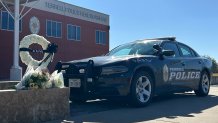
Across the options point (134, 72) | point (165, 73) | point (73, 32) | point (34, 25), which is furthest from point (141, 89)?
point (73, 32)

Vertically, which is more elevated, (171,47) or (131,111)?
(171,47)

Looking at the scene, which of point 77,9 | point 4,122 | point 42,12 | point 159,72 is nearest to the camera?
point 4,122

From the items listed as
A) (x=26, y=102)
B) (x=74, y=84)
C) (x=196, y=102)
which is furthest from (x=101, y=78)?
(x=196, y=102)

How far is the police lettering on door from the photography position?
8.31 meters

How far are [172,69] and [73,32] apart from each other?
2546 centimetres

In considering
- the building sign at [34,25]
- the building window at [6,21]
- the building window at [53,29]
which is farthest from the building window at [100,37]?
the building window at [6,21]

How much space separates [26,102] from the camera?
5.45 metres

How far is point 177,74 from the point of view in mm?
8797

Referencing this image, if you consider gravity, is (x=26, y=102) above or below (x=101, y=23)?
below

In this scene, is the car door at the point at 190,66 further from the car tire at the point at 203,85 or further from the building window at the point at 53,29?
the building window at the point at 53,29

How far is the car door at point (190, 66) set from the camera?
30.3 feet

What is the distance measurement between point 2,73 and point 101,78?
20.4 metres

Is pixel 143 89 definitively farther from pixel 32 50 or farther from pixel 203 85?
pixel 203 85

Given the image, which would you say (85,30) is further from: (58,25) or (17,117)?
(17,117)
